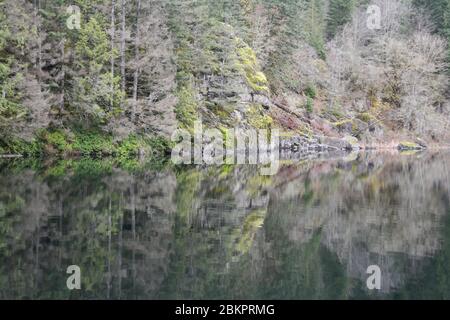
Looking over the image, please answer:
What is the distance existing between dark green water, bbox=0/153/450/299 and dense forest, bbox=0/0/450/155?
11.8m

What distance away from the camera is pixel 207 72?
155ft

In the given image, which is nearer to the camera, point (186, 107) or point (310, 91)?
point (186, 107)

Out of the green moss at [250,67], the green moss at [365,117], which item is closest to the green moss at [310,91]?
the green moss at [365,117]

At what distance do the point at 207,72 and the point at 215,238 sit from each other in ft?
115

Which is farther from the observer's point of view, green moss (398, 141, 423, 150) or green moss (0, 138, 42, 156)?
green moss (398, 141, 423, 150)

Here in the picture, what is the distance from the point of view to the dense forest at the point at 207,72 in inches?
1380

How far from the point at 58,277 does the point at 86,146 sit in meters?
28.5

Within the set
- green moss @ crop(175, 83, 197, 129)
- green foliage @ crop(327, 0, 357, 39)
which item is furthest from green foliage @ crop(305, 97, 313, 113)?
green foliage @ crop(327, 0, 357, 39)

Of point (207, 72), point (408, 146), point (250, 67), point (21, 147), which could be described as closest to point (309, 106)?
point (250, 67)

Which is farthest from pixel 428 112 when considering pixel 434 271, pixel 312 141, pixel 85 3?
pixel 434 271

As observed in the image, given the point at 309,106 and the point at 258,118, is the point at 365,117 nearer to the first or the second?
the point at 309,106

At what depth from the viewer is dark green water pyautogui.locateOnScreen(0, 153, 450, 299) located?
970cm

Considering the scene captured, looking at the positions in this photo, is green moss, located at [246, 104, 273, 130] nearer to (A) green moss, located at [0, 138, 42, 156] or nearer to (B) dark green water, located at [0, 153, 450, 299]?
(A) green moss, located at [0, 138, 42, 156]
